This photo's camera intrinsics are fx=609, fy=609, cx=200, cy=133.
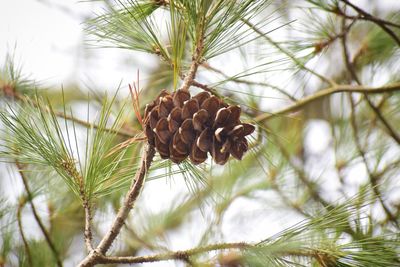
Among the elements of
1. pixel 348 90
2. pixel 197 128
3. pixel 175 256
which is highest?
pixel 348 90

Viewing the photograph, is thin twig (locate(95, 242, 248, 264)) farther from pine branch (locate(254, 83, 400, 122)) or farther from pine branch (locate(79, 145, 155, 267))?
pine branch (locate(254, 83, 400, 122))

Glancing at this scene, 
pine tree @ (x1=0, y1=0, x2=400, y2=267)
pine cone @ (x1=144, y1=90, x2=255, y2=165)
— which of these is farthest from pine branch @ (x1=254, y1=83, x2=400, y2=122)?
pine cone @ (x1=144, y1=90, x2=255, y2=165)

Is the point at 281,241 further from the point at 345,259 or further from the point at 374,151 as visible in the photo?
the point at 374,151

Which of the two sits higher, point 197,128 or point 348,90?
point 348,90

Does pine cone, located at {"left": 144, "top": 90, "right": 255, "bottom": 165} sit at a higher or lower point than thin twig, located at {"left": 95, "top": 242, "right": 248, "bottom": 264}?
higher

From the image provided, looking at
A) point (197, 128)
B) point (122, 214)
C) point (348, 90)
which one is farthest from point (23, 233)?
point (348, 90)

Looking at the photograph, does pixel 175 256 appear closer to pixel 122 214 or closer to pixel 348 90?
pixel 122 214

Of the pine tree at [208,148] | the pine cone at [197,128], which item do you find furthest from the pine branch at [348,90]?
the pine cone at [197,128]
